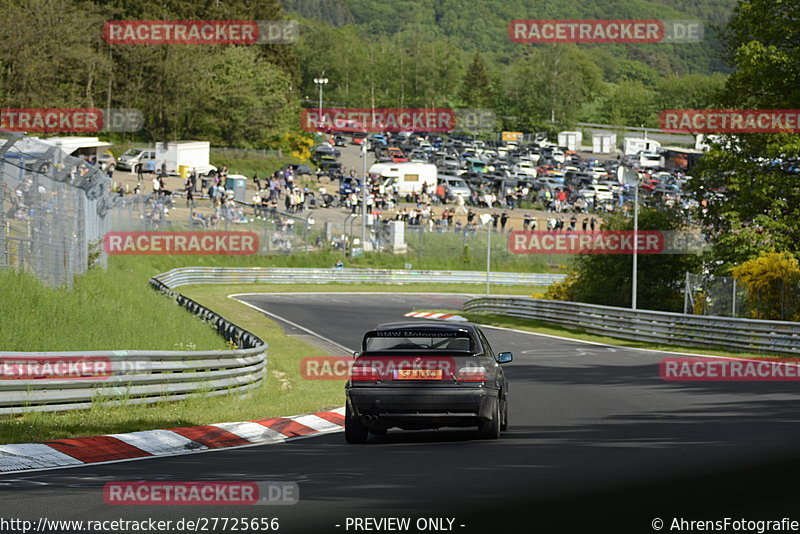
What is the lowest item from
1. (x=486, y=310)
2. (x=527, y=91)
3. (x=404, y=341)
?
(x=486, y=310)

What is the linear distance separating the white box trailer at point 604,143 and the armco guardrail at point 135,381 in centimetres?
12328

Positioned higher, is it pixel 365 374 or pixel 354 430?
pixel 365 374

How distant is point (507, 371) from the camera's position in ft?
80.6

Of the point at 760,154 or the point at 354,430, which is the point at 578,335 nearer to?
the point at 760,154

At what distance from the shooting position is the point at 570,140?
464 ft

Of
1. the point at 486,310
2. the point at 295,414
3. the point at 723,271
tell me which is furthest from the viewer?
the point at 486,310

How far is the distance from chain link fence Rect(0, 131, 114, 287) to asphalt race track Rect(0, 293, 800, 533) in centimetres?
685

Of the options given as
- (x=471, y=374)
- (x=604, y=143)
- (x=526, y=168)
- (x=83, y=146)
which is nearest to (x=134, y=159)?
(x=83, y=146)

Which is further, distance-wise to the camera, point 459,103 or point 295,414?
point 459,103

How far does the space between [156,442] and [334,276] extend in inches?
1948

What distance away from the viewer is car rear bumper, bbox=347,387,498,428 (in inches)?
481

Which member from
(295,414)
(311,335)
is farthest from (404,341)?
(311,335)

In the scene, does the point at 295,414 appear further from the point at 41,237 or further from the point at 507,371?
the point at 507,371

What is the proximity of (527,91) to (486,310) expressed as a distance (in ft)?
376
